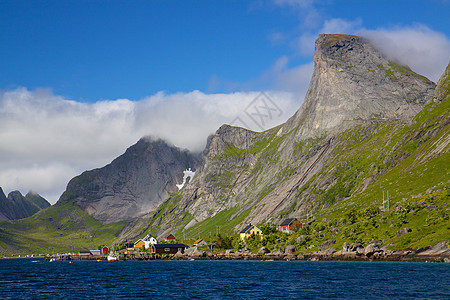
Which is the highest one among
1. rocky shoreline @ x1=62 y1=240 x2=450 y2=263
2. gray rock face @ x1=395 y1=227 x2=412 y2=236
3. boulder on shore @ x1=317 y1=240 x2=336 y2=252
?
gray rock face @ x1=395 y1=227 x2=412 y2=236

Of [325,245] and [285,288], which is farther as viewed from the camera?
[325,245]

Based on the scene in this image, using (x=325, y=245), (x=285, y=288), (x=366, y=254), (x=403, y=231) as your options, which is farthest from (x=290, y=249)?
(x=285, y=288)

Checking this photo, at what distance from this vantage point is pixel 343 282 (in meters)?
90.3

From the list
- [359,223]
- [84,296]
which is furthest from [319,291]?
[359,223]

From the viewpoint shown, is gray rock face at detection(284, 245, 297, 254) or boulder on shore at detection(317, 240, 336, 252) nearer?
boulder on shore at detection(317, 240, 336, 252)

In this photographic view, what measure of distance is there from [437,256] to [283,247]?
258ft

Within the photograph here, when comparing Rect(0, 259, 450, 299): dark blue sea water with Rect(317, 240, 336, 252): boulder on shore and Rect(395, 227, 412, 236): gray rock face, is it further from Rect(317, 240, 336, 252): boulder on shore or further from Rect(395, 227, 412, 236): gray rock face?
Rect(317, 240, 336, 252): boulder on shore

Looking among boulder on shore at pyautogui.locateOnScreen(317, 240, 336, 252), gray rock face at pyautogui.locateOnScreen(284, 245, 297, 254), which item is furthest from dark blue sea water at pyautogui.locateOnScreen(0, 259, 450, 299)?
gray rock face at pyautogui.locateOnScreen(284, 245, 297, 254)

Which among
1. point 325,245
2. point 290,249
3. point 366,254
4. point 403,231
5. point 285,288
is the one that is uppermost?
point 403,231

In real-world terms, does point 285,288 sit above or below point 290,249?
below

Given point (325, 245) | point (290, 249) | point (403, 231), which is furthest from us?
point (290, 249)

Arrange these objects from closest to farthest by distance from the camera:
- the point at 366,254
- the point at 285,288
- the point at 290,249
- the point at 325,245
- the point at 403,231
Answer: the point at 285,288 < the point at 366,254 < the point at 403,231 < the point at 325,245 < the point at 290,249

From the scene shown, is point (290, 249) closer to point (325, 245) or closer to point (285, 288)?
point (325, 245)

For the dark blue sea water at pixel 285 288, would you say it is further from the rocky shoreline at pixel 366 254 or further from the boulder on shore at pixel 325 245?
the boulder on shore at pixel 325 245
